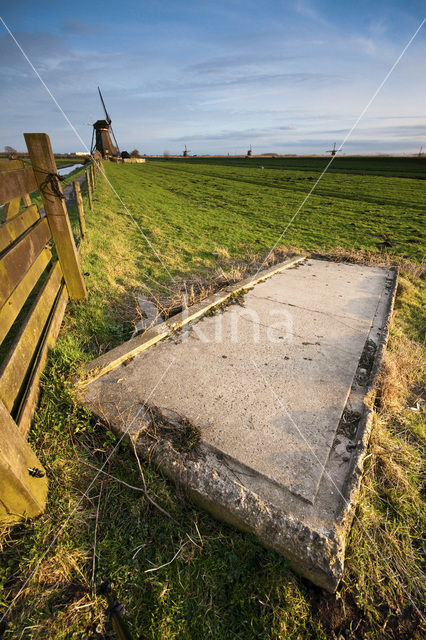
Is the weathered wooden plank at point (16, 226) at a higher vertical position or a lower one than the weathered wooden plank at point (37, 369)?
higher

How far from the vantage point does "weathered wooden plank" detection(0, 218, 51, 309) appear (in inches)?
81.0

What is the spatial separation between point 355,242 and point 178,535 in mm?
9954

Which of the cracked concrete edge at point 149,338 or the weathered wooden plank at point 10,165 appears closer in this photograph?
the weathered wooden plank at point 10,165

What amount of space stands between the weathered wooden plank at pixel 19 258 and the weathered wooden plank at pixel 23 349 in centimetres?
37

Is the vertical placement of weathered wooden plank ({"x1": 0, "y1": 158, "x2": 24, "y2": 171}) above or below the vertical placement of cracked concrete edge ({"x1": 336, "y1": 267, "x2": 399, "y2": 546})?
above

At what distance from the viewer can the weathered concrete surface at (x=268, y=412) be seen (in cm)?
175

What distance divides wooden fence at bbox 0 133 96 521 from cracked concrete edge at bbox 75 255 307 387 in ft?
1.40

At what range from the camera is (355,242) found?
967 centimetres

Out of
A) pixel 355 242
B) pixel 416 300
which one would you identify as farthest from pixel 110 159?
pixel 416 300

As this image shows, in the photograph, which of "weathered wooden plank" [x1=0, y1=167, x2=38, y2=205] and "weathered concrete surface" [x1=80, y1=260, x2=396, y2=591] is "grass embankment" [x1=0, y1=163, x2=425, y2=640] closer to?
"weathered concrete surface" [x1=80, y1=260, x2=396, y2=591]

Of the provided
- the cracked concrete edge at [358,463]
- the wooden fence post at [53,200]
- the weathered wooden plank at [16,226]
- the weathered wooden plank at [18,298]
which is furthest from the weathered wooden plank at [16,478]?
the wooden fence post at [53,200]

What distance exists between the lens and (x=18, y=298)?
2.28 m

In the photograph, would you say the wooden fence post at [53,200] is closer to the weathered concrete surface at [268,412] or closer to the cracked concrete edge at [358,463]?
the weathered concrete surface at [268,412]

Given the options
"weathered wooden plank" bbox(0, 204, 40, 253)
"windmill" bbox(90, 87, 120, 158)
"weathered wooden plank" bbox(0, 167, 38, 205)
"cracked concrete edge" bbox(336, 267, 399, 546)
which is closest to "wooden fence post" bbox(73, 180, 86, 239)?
"weathered wooden plank" bbox(0, 204, 40, 253)
